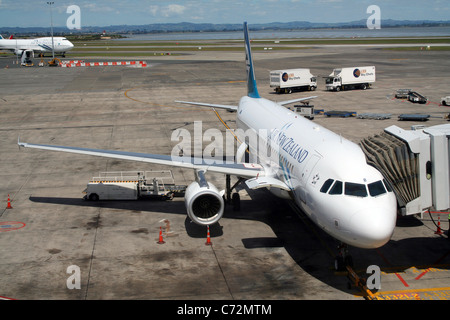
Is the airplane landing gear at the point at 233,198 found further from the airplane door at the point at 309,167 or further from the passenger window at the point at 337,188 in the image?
the passenger window at the point at 337,188

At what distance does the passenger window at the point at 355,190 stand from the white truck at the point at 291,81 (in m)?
52.2

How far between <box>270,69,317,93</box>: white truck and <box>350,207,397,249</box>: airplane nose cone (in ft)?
175

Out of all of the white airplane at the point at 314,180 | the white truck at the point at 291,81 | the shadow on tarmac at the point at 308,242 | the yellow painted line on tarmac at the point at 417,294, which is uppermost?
the white truck at the point at 291,81

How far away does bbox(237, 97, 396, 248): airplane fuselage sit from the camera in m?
15.9

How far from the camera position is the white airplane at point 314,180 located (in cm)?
1606

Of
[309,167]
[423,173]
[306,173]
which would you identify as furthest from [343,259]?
[423,173]

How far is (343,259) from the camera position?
18094 millimetres

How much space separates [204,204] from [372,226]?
8467 millimetres

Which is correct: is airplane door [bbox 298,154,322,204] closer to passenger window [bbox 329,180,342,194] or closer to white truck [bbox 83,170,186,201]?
passenger window [bbox 329,180,342,194]

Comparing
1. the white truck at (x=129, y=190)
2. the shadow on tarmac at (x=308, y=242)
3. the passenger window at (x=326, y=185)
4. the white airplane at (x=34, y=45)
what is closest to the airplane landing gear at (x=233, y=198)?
the shadow on tarmac at (x=308, y=242)

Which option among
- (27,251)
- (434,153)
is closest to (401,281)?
(434,153)

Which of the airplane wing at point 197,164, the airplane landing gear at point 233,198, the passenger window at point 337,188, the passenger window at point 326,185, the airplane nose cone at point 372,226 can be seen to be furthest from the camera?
the airplane landing gear at point 233,198

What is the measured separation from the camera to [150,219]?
80.4ft
